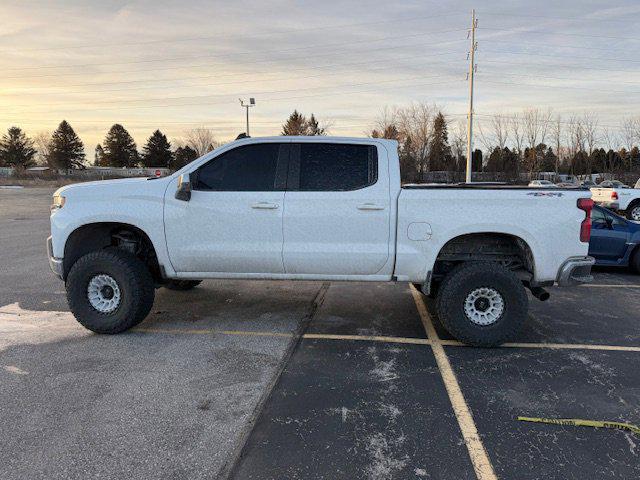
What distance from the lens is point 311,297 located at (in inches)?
274

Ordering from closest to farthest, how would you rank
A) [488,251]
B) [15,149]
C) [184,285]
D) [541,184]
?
[488,251]
[184,285]
[541,184]
[15,149]

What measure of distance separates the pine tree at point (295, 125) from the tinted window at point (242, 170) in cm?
6661

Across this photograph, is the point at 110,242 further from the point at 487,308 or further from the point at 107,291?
the point at 487,308

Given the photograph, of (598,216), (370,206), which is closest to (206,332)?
→ (370,206)

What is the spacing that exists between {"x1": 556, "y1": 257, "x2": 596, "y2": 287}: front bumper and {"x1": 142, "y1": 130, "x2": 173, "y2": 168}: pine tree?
335 ft

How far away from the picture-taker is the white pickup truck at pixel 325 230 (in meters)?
4.86

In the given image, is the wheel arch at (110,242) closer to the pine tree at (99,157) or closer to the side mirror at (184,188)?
the side mirror at (184,188)

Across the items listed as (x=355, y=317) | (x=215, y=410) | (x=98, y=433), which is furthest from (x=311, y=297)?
(x=98, y=433)

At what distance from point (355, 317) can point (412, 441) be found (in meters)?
2.80

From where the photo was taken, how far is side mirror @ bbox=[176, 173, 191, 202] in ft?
16.4

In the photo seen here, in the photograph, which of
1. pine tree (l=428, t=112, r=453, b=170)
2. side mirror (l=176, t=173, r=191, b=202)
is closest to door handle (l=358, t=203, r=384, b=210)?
side mirror (l=176, t=173, r=191, b=202)

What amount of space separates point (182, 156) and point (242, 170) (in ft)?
317

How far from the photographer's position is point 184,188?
501cm

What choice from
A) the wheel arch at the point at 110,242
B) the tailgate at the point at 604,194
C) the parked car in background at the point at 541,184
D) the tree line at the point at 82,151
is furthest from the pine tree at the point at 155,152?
the wheel arch at the point at 110,242
